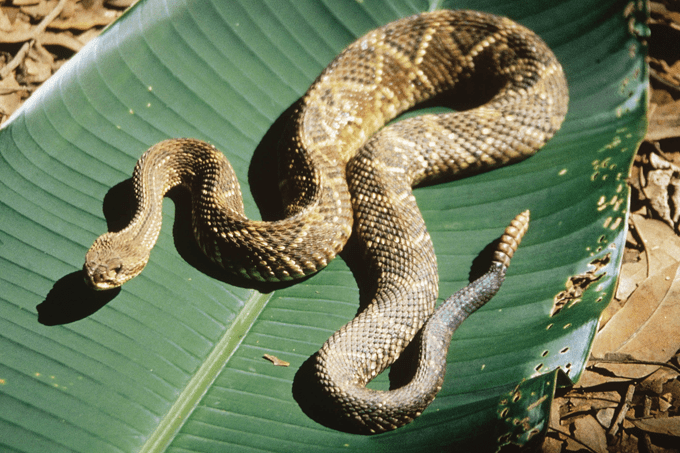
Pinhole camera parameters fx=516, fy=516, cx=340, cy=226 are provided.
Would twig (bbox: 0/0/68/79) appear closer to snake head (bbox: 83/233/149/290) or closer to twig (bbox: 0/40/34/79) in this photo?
twig (bbox: 0/40/34/79)

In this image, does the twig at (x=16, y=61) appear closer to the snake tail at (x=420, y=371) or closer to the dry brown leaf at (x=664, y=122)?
the snake tail at (x=420, y=371)

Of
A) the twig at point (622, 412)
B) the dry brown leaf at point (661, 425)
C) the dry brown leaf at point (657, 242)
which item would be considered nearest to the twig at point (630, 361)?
the twig at point (622, 412)

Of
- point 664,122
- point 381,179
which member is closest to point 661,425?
point 381,179

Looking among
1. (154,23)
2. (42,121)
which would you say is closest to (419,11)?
(154,23)

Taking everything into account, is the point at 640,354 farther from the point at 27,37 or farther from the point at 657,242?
the point at 27,37

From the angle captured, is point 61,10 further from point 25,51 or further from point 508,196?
point 508,196
